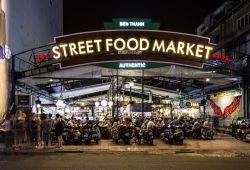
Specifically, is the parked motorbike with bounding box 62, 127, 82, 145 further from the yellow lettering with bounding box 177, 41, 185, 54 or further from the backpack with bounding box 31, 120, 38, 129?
the yellow lettering with bounding box 177, 41, 185, 54

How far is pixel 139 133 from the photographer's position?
2383 centimetres

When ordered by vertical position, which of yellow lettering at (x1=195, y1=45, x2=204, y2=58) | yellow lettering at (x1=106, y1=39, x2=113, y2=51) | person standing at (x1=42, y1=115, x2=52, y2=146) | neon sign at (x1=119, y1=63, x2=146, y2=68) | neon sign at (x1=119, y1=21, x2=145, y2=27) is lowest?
person standing at (x1=42, y1=115, x2=52, y2=146)

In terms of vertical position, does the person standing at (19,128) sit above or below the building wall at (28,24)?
below

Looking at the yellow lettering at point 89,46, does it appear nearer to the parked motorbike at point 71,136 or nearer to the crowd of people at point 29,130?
the crowd of people at point 29,130

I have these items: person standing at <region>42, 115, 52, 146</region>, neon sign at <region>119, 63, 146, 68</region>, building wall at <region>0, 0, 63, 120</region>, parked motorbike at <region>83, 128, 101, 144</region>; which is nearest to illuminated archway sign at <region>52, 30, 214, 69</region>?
neon sign at <region>119, 63, 146, 68</region>

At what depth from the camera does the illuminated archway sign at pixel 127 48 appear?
24.3 meters

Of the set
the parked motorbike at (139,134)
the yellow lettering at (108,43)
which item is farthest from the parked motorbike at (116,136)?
the yellow lettering at (108,43)

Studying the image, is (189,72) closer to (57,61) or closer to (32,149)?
(57,61)

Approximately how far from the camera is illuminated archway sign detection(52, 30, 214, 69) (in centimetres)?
2431

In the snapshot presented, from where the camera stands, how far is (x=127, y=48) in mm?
24375

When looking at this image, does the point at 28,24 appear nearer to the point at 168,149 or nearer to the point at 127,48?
the point at 127,48

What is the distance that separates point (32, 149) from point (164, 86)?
19833 millimetres

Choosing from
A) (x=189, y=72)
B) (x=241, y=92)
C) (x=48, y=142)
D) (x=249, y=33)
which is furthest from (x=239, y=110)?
(x=48, y=142)

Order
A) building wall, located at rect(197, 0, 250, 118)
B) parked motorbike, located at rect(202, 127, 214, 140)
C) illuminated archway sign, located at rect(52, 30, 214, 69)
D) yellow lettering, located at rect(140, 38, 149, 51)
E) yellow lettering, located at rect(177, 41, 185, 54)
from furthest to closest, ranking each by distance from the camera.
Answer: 1. building wall, located at rect(197, 0, 250, 118)
2. parked motorbike, located at rect(202, 127, 214, 140)
3. yellow lettering, located at rect(177, 41, 185, 54)
4. yellow lettering, located at rect(140, 38, 149, 51)
5. illuminated archway sign, located at rect(52, 30, 214, 69)
